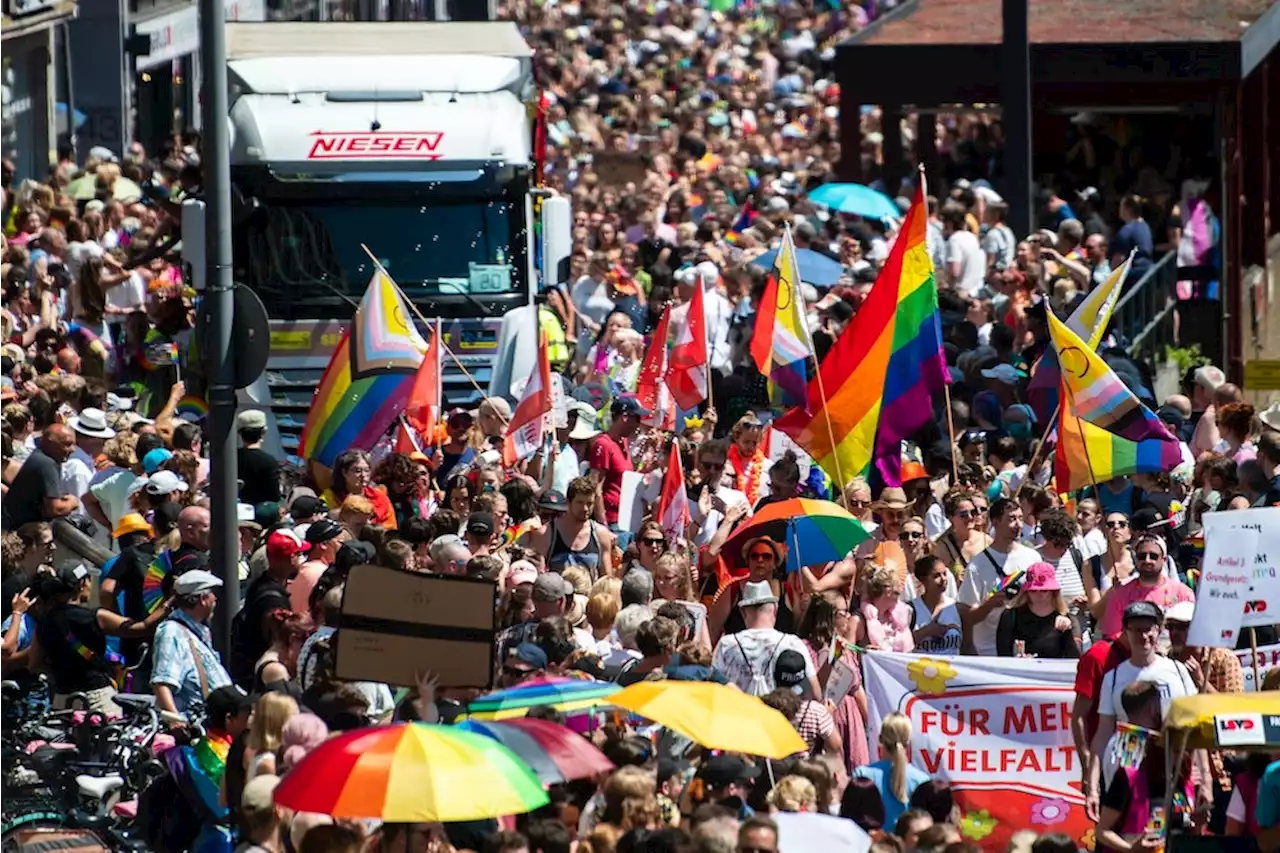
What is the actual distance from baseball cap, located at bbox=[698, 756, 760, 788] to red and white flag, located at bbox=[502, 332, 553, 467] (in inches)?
243

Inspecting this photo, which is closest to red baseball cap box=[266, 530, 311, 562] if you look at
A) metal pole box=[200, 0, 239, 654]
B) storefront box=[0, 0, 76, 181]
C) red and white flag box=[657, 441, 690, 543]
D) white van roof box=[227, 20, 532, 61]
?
metal pole box=[200, 0, 239, 654]

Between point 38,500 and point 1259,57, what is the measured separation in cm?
1442

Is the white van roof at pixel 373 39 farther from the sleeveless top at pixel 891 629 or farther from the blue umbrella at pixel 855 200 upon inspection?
the sleeveless top at pixel 891 629

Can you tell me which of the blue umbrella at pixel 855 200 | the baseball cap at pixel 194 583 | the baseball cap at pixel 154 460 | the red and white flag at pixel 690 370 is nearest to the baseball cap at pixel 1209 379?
the red and white flag at pixel 690 370

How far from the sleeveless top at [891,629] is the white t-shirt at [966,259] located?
36.1 ft

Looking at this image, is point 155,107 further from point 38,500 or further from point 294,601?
point 294,601

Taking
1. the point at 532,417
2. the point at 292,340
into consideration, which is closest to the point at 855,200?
the point at 292,340

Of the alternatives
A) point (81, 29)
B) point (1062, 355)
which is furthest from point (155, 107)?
point (1062, 355)

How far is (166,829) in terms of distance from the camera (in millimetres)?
11062

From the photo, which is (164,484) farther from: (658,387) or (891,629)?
(891,629)

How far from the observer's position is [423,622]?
35.1 feet

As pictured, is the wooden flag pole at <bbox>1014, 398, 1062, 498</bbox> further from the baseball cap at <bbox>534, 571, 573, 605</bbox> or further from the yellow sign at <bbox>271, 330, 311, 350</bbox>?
the yellow sign at <bbox>271, 330, 311, 350</bbox>

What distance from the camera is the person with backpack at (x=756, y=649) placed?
1208 centimetres

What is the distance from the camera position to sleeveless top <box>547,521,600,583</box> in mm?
14789
